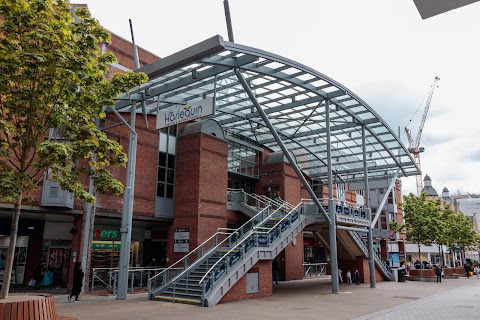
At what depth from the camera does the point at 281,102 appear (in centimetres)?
2172

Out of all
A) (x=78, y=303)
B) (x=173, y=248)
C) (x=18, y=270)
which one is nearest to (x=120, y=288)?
(x=78, y=303)

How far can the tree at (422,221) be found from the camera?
33938mm

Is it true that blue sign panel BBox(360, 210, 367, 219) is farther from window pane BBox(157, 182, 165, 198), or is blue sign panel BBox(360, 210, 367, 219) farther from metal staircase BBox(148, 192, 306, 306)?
window pane BBox(157, 182, 165, 198)

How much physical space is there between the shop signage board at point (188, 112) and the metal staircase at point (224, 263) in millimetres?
5502

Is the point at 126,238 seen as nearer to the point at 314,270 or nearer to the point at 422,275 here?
the point at 314,270

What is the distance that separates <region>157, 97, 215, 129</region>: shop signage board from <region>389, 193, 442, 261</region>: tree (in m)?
26.3

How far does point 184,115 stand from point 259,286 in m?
7.96

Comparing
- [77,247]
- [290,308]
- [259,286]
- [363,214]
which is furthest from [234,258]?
[363,214]

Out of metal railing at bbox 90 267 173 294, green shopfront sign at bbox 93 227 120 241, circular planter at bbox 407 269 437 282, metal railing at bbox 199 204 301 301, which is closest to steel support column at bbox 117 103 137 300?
metal railing at bbox 90 267 173 294

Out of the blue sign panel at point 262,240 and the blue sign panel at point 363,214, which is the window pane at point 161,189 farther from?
the blue sign panel at point 363,214

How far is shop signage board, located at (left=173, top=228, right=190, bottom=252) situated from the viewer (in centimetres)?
2081

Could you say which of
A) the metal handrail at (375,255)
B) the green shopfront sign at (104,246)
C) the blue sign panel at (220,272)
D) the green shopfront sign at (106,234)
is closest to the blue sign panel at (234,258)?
the blue sign panel at (220,272)

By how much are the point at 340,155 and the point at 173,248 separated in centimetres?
1421

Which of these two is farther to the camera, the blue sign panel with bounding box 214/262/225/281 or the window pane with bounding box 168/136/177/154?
the window pane with bounding box 168/136/177/154
